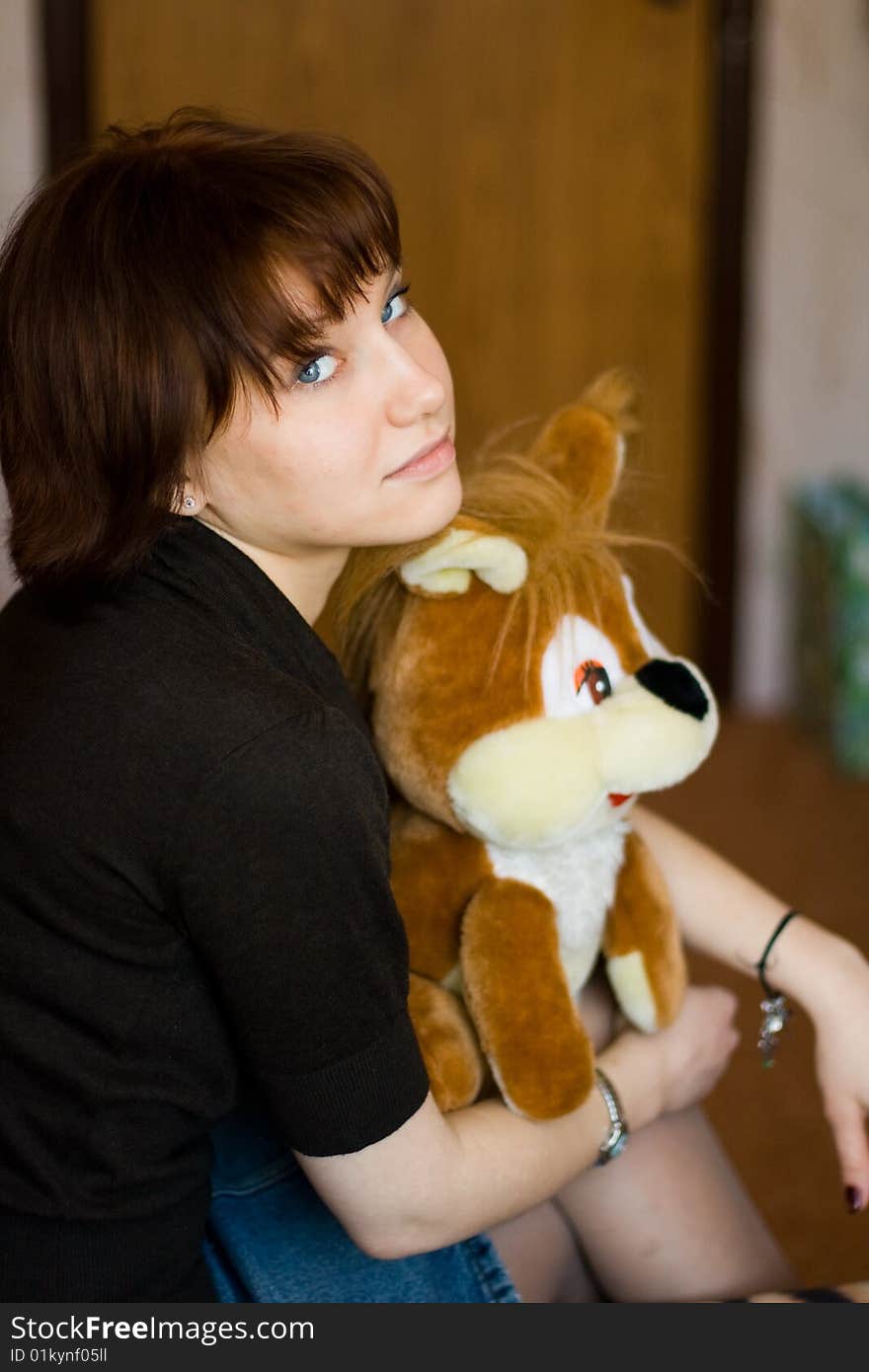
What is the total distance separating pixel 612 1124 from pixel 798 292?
6.61 feet

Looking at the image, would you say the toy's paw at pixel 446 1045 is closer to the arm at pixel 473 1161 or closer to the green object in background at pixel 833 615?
the arm at pixel 473 1161

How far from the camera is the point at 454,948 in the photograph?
931mm

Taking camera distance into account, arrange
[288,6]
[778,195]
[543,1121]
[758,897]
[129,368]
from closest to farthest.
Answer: [129,368], [543,1121], [758,897], [288,6], [778,195]

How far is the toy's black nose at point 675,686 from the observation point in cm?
90

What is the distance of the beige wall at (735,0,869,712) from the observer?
99.9 inches

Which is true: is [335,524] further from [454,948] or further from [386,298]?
[454,948]

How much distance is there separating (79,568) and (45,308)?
0.43 feet

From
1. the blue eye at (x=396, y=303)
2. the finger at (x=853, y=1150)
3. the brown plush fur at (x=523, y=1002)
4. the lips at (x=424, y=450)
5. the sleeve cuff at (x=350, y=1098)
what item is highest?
the blue eye at (x=396, y=303)

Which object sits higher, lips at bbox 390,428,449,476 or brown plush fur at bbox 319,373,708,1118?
lips at bbox 390,428,449,476

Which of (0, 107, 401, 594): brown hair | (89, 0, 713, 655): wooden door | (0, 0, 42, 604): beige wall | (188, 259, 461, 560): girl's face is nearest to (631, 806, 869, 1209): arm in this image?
(188, 259, 461, 560): girl's face

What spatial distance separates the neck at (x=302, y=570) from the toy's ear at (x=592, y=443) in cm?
16

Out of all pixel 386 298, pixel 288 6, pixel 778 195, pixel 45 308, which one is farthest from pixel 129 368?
pixel 778 195

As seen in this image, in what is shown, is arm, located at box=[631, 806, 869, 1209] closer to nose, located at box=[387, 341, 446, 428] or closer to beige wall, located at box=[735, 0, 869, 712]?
nose, located at box=[387, 341, 446, 428]

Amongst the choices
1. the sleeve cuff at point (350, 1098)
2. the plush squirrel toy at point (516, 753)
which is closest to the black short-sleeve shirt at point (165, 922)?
the sleeve cuff at point (350, 1098)
